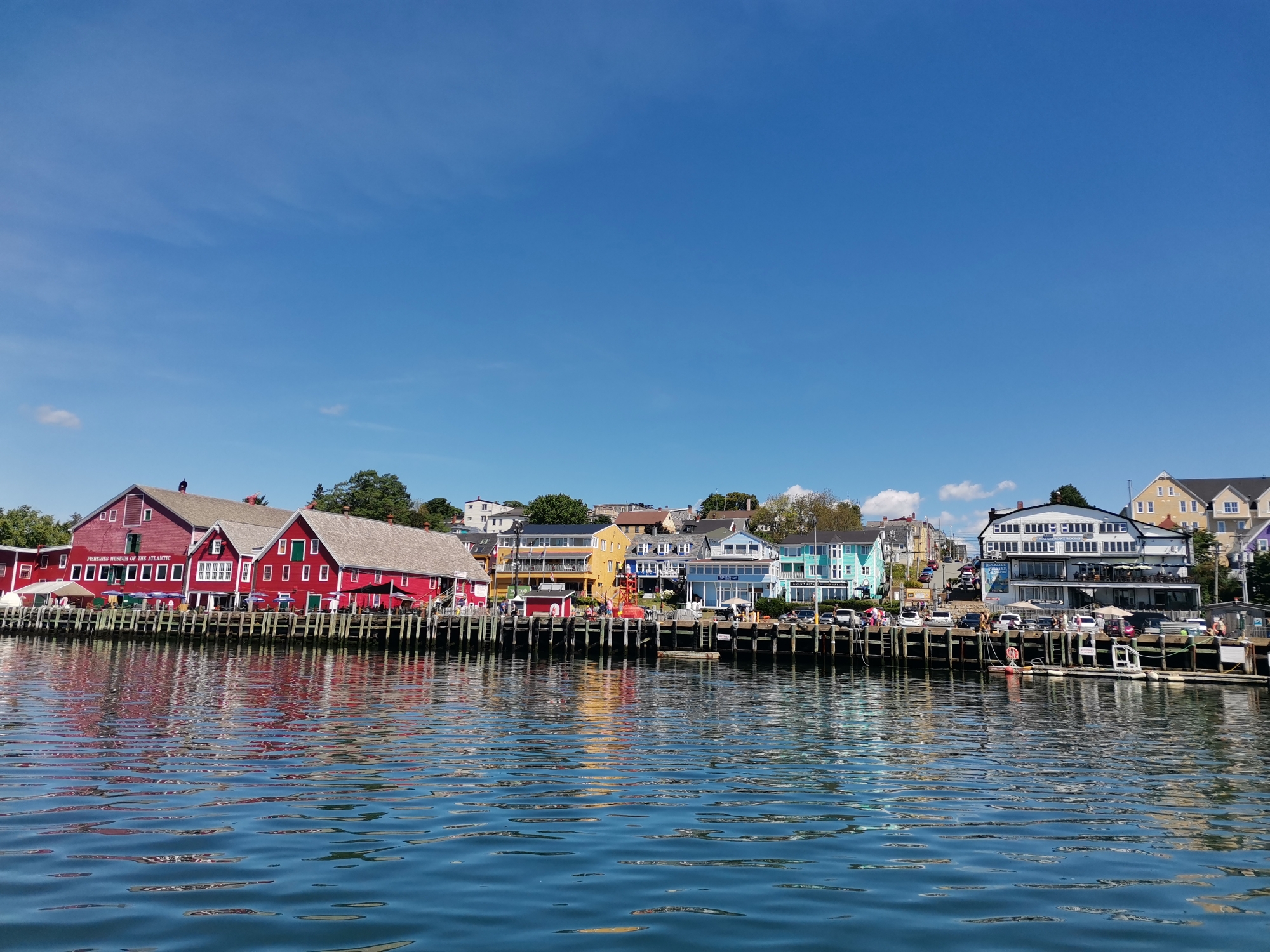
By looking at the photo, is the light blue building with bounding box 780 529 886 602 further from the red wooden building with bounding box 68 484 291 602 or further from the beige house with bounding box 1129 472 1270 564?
the red wooden building with bounding box 68 484 291 602

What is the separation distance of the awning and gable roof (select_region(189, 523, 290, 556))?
942cm

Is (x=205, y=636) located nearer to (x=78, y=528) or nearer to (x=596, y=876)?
(x=78, y=528)

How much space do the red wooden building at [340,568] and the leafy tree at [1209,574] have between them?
71.2 metres

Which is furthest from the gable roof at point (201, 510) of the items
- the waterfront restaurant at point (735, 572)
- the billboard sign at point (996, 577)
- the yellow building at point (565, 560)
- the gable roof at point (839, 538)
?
the billboard sign at point (996, 577)

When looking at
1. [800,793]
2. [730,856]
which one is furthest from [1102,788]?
[730,856]

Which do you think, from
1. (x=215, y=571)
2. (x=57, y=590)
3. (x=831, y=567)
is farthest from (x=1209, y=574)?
(x=57, y=590)

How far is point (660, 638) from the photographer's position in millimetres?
56594

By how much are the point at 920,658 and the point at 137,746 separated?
41.7 m

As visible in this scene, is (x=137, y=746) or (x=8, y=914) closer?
(x=8, y=914)

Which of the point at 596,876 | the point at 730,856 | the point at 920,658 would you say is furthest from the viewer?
the point at 920,658

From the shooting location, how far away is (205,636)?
63469 mm

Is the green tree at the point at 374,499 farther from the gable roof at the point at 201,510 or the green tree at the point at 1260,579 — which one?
the green tree at the point at 1260,579

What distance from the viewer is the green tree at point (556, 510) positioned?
420ft

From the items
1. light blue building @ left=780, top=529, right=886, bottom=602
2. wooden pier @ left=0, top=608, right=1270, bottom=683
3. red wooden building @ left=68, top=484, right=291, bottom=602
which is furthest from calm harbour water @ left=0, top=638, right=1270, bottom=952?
light blue building @ left=780, top=529, right=886, bottom=602
